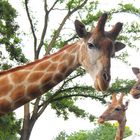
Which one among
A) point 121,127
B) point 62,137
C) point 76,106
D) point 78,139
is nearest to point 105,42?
point 121,127

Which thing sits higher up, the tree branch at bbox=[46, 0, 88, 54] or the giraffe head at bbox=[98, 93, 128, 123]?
the tree branch at bbox=[46, 0, 88, 54]

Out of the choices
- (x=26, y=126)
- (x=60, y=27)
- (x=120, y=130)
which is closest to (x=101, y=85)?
(x=120, y=130)

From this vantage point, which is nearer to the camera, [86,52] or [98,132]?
[86,52]

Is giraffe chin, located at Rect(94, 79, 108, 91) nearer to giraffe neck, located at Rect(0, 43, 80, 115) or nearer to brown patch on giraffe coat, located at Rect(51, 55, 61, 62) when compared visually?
→ giraffe neck, located at Rect(0, 43, 80, 115)

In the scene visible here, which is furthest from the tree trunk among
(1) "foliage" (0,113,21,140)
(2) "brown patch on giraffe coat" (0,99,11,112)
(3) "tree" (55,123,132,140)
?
(3) "tree" (55,123,132,140)

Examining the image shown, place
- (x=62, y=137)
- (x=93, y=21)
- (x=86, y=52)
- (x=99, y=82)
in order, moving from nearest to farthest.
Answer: (x=99, y=82) → (x=86, y=52) → (x=93, y=21) → (x=62, y=137)

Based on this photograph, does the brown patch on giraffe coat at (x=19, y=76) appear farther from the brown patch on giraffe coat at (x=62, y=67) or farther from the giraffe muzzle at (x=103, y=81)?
the giraffe muzzle at (x=103, y=81)

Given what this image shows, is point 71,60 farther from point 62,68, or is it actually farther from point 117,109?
point 117,109

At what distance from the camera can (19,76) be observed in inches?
217

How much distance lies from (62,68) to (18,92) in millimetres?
626

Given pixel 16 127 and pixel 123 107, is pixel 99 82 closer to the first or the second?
pixel 123 107

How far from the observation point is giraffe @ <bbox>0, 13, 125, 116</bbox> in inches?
205

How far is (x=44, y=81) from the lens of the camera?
543cm

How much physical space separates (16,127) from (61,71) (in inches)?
512
